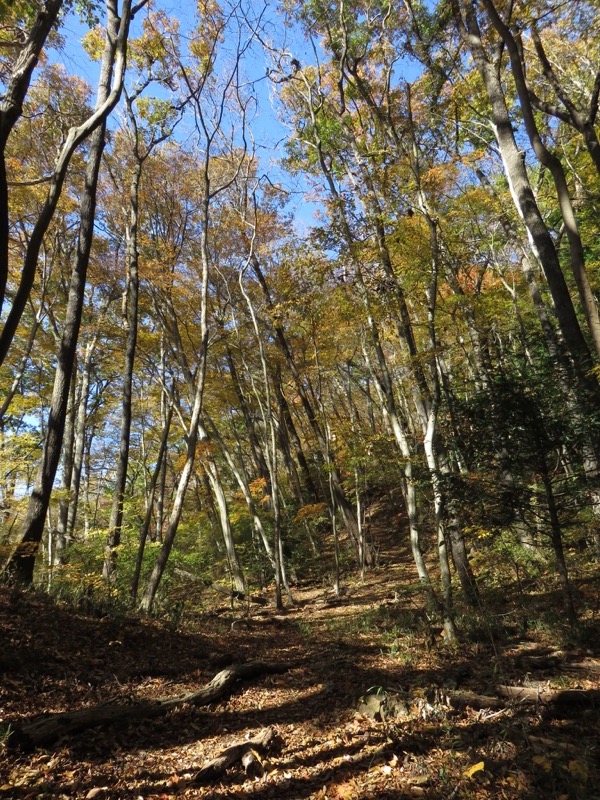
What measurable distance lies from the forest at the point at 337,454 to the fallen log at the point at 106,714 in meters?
0.02

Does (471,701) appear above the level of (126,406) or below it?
below

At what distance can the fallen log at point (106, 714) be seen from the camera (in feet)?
9.88

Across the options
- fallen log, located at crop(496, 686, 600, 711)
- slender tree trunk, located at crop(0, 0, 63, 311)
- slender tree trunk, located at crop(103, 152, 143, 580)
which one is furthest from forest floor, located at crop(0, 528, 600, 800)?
slender tree trunk, located at crop(0, 0, 63, 311)

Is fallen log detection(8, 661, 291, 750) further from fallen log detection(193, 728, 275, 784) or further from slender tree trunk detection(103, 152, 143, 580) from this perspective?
slender tree trunk detection(103, 152, 143, 580)

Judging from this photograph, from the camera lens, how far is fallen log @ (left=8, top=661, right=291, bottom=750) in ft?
9.88

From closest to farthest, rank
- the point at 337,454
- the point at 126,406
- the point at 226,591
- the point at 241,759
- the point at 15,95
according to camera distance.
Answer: the point at 241,759, the point at 15,95, the point at 126,406, the point at 226,591, the point at 337,454

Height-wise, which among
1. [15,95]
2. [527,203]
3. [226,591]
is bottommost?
[226,591]

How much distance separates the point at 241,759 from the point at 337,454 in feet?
35.2

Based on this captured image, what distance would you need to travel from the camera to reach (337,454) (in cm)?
1380

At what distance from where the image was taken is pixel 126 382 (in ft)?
29.2

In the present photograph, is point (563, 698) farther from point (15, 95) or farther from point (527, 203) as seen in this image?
point (15, 95)

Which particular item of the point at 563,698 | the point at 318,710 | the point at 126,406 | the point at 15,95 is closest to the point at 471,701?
the point at 563,698

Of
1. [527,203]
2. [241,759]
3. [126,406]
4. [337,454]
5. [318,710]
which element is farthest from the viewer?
[337,454]

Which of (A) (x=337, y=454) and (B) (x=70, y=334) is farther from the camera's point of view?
(A) (x=337, y=454)
